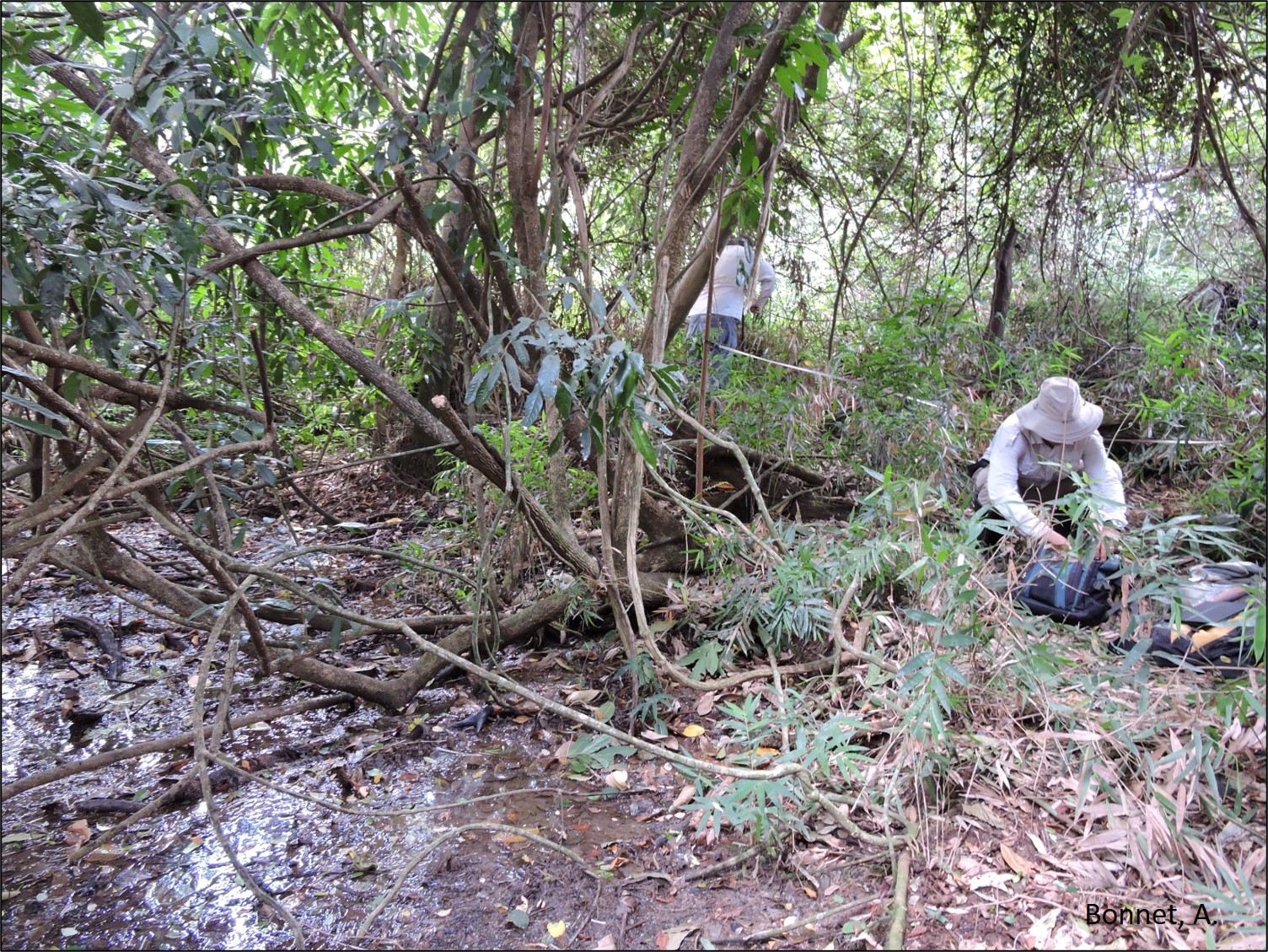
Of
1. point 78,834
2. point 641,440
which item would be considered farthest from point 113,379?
point 641,440

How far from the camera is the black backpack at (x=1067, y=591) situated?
2.42 meters

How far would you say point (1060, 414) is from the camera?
312 centimetres

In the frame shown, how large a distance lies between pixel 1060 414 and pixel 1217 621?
163 centimetres

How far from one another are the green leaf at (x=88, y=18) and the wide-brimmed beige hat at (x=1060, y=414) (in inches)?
116

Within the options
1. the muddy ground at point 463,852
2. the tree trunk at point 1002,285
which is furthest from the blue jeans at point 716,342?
the muddy ground at point 463,852

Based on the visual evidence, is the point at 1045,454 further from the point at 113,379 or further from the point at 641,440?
the point at 113,379

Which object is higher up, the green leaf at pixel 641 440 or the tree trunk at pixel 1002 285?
the tree trunk at pixel 1002 285

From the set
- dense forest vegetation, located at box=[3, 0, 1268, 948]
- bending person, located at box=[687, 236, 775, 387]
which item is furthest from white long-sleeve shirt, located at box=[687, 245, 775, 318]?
dense forest vegetation, located at box=[3, 0, 1268, 948]

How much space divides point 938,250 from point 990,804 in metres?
3.49

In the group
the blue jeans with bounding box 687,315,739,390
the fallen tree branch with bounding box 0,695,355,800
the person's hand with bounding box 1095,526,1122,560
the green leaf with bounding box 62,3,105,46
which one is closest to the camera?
the green leaf with bounding box 62,3,105,46

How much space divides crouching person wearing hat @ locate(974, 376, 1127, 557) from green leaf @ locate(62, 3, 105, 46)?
282 centimetres

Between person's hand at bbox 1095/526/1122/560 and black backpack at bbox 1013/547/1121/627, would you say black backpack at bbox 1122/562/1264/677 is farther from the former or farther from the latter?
black backpack at bbox 1013/547/1121/627

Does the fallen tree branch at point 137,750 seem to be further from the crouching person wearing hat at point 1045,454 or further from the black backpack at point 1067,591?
the crouching person wearing hat at point 1045,454

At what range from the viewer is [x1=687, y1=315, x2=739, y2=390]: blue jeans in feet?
14.1
